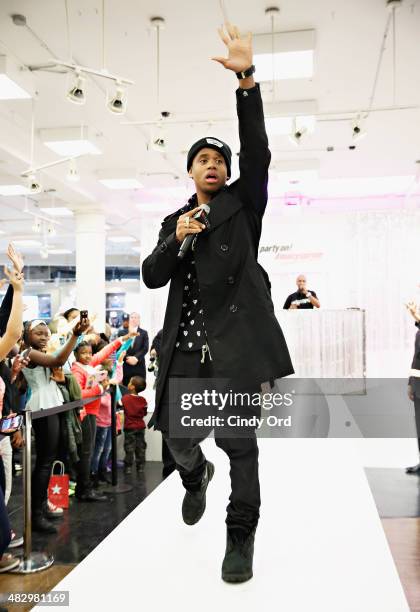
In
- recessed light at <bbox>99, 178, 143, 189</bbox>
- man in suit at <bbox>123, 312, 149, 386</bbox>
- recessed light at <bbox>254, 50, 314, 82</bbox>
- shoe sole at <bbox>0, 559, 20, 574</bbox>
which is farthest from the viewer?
recessed light at <bbox>99, 178, 143, 189</bbox>

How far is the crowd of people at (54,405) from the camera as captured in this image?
9.59ft

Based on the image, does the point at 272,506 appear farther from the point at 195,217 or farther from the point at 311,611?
the point at 195,217

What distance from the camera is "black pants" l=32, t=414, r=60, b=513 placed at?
14.1 feet

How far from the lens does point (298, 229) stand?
12188 mm

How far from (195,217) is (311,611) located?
4.06 ft

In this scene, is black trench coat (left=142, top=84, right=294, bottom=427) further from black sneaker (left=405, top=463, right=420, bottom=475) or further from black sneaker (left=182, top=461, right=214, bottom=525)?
black sneaker (left=405, top=463, right=420, bottom=475)

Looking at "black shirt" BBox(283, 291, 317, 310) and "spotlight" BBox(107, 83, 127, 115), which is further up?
"spotlight" BBox(107, 83, 127, 115)

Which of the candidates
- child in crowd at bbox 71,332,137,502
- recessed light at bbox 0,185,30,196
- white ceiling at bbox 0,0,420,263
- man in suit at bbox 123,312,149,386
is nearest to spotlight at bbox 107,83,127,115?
white ceiling at bbox 0,0,420,263

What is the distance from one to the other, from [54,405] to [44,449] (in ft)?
1.13

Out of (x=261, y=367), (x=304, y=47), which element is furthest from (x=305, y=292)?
(x=261, y=367)

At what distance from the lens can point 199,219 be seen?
185 cm

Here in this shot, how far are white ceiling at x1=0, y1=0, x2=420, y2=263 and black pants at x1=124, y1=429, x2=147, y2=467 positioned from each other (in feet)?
11.6

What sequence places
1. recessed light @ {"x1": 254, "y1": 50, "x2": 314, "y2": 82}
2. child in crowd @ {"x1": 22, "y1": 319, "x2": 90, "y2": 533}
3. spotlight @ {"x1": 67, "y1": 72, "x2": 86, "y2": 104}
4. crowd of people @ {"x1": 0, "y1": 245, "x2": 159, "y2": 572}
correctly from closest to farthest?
crowd of people @ {"x1": 0, "y1": 245, "x2": 159, "y2": 572}, child in crowd @ {"x1": 22, "y1": 319, "x2": 90, "y2": 533}, spotlight @ {"x1": 67, "y1": 72, "x2": 86, "y2": 104}, recessed light @ {"x1": 254, "y1": 50, "x2": 314, "y2": 82}

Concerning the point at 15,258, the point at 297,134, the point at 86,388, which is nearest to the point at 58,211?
the point at 297,134
